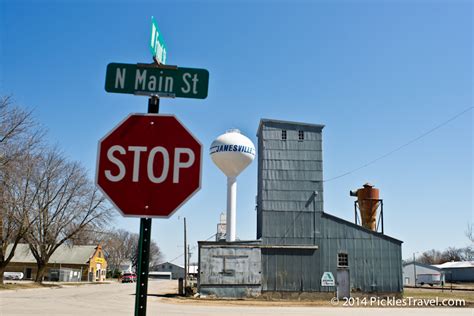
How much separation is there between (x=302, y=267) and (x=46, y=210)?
23778mm

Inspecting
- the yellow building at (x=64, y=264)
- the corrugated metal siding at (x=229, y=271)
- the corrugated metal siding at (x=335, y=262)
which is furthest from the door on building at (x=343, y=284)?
the yellow building at (x=64, y=264)

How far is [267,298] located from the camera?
2917 centimetres

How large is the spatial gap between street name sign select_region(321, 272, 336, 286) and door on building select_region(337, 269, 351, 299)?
0.51 m

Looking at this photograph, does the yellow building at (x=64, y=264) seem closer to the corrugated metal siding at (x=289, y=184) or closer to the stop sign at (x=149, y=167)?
the corrugated metal siding at (x=289, y=184)

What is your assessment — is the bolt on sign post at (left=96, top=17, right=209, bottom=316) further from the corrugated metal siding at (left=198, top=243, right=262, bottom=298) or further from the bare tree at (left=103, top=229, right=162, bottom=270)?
the bare tree at (left=103, top=229, right=162, bottom=270)

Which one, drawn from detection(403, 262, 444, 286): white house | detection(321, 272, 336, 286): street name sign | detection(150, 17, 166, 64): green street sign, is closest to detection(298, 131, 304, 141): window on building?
detection(321, 272, 336, 286): street name sign

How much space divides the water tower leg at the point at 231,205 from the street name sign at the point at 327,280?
624cm

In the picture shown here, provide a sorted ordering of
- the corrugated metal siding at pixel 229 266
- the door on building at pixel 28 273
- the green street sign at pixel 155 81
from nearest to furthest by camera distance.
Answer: the green street sign at pixel 155 81 < the corrugated metal siding at pixel 229 266 < the door on building at pixel 28 273

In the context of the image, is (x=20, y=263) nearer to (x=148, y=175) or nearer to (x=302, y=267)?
(x=302, y=267)

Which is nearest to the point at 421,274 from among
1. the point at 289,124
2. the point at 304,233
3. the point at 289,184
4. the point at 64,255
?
the point at 64,255

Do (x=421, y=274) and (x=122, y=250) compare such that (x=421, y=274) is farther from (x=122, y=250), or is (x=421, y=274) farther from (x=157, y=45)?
(x=157, y=45)

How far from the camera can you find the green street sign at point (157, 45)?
3.83 m

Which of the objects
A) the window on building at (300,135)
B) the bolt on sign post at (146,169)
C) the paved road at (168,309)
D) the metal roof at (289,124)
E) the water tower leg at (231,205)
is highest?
the metal roof at (289,124)

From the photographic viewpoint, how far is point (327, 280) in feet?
97.7
